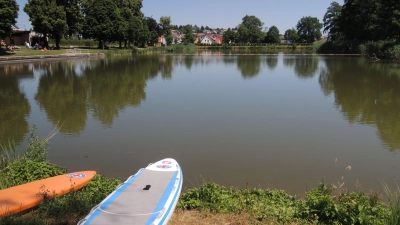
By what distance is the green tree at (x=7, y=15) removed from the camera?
2959cm

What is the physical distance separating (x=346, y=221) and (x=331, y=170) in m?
2.91

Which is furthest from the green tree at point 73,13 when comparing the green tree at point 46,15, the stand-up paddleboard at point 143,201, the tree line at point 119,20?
the stand-up paddleboard at point 143,201

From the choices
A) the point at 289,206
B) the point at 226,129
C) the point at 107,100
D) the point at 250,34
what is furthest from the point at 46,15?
the point at 250,34

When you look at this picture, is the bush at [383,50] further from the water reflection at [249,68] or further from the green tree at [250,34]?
the green tree at [250,34]

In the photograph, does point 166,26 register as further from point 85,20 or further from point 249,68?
point 249,68

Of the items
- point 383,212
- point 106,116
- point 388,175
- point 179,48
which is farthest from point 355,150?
point 179,48

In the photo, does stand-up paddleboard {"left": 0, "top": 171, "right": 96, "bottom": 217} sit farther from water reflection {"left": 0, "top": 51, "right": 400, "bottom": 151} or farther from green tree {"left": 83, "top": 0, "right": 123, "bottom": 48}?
green tree {"left": 83, "top": 0, "right": 123, "bottom": 48}

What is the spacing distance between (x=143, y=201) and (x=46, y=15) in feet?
140

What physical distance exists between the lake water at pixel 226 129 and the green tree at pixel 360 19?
3402 cm

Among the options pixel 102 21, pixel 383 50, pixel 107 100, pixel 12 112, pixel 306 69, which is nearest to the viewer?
pixel 12 112

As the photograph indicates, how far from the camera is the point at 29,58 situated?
3303 cm

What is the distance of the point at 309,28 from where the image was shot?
114 m

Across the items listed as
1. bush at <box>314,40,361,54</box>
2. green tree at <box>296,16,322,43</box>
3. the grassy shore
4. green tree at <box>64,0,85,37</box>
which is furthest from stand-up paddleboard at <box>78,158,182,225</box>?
green tree at <box>296,16,322,43</box>

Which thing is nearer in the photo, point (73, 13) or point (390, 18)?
point (390, 18)
